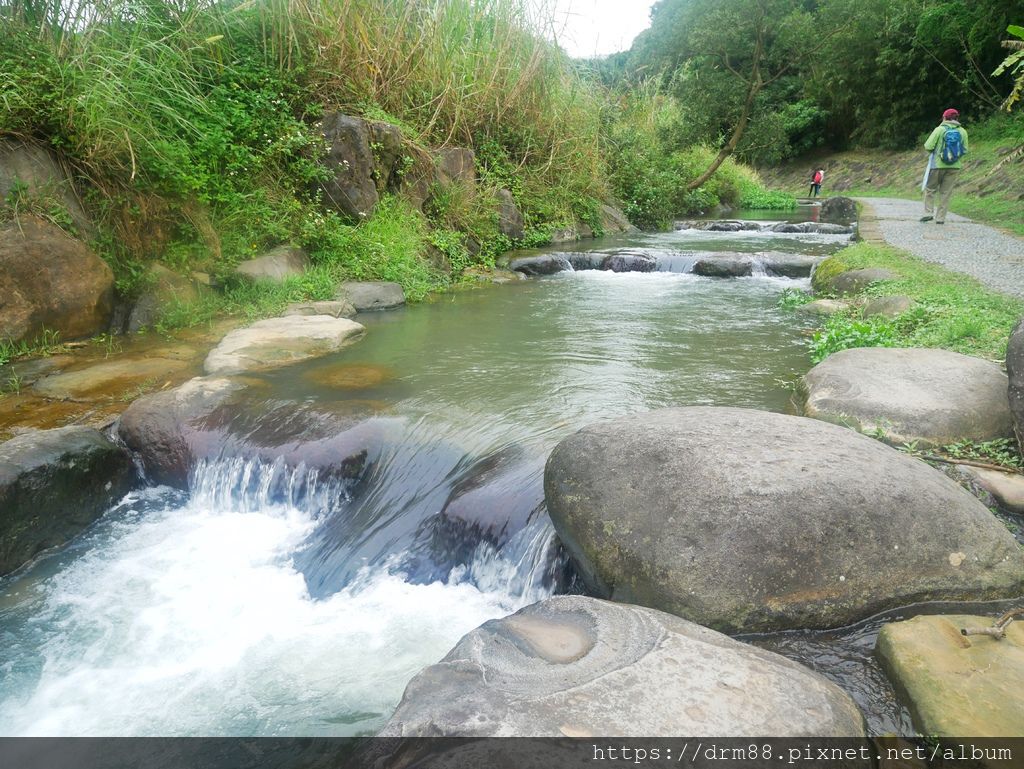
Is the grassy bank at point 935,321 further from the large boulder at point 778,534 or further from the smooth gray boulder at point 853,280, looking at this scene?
the large boulder at point 778,534

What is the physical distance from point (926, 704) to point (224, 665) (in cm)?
243

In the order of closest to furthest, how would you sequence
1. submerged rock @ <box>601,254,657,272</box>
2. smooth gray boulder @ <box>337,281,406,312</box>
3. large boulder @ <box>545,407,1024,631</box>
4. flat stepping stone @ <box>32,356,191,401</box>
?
1. large boulder @ <box>545,407,1024,631</box>
2. flat stepping stone @ <box>32,356,191,401</box>
3. smooth gray boulder @ <box>337,281,406,312</box>
4. submerged rock @ <box>601,254,657,272</box>

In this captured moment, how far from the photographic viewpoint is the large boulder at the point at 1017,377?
9.37 feet

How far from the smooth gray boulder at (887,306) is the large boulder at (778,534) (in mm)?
3100

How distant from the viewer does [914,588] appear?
87.0 inches

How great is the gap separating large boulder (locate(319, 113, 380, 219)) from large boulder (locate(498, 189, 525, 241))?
2663mm

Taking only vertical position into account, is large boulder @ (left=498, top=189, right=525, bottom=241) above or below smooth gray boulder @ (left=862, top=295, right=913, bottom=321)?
above

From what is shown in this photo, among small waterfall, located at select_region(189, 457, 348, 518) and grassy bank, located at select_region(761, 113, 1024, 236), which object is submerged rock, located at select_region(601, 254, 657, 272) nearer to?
grassy bank, located at select_region(761, 113, 1024, 236)

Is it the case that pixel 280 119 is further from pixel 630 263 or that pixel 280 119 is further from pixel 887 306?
pixel 887 306

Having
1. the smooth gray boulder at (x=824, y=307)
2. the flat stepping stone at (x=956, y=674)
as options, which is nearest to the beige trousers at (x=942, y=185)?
the smooth gray boulder at (x=824, y=307)

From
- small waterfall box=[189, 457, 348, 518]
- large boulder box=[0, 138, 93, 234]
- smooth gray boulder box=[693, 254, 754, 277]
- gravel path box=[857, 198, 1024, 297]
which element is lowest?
small waterfall box=[189, 457, 348, 518]

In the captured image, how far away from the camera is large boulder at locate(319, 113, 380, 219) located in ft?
24.6

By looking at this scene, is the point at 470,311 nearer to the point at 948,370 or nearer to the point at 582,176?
the point at 948,370

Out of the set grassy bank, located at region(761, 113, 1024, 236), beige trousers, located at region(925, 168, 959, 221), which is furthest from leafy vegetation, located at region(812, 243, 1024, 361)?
beige trousers, located at region(925, 168, 959, 221)
